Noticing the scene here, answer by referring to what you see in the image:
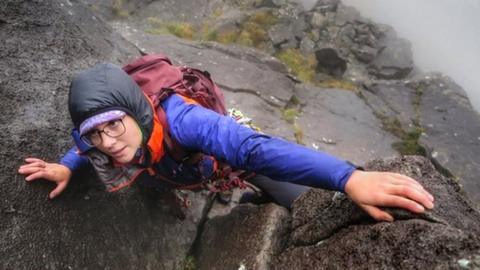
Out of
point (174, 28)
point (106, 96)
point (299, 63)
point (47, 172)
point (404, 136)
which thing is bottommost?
point (299, 63)

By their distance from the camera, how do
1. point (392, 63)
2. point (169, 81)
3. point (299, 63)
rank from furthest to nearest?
1. point (392, 63)
2. point (299, 63)
3. point (169, 81)

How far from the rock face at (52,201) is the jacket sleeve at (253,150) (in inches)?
56.9

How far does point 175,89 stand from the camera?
13.6 feet

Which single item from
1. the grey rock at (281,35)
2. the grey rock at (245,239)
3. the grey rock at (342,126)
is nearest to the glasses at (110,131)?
the grey rock at (245,239)

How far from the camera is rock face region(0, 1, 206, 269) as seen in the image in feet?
12.6

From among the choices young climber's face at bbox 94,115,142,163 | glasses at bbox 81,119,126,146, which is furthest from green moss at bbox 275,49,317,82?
glasses at bbox 81,119,126,146

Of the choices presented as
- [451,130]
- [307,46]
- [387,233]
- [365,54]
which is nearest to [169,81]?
[387,233]

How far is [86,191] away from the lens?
4.51m

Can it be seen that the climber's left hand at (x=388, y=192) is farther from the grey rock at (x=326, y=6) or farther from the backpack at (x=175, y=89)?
the grey rock at (x=326, y=6)

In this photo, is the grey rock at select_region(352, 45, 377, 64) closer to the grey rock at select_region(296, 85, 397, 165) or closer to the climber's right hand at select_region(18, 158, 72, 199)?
the grey rock at select_region(296, 85, 397, 165)

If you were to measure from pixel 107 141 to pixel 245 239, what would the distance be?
69.8 inches

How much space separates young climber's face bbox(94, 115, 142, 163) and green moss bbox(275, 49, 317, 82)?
1350cm

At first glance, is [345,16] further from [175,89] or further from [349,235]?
[349,235]

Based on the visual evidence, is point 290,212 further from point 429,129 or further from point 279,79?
point 429,129
